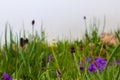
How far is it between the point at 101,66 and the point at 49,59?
708 millimetres

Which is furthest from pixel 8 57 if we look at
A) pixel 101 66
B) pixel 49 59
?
pixel 101 66

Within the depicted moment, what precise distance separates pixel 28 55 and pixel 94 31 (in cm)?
179

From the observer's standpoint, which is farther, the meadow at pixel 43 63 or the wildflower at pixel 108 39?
the wildflower at pixel 108 39

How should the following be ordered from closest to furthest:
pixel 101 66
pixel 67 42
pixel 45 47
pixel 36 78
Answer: pixel 101 66 → pixel 36 78 → pixel 45 47 → pixel 67 42

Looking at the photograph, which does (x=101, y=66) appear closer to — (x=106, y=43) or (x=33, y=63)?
(x=33, y=63)

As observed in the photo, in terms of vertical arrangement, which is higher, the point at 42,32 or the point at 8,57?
the point at 42,32

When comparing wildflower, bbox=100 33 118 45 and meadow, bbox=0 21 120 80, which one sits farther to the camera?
wildflower, bbox=100 33 118 45

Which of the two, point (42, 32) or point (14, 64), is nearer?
point (14, 64)

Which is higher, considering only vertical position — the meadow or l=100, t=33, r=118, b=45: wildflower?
l=100, t=33, r=118, b=45: wildflower

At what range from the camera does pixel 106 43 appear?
4.64 m

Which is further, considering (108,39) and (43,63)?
(108,39)

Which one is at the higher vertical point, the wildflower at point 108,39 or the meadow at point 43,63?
the wildflower at point 108,39

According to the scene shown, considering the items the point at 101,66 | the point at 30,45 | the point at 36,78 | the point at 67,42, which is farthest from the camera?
the point at 67,42

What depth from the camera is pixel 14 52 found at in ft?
11.6
